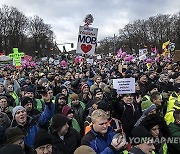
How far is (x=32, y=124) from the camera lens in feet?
16.9

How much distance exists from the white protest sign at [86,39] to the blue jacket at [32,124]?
4325 millimetres

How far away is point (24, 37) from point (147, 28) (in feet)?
111

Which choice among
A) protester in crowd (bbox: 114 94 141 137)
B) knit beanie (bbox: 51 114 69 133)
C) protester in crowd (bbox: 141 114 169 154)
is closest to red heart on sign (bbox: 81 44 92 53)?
protester in crowd (bbox: 114 94 141 137)

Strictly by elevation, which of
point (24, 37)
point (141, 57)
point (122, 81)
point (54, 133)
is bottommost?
point (54, 133)

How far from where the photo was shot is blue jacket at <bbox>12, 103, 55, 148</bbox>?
489 cm

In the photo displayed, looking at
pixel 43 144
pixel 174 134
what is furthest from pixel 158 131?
pixel 43 144

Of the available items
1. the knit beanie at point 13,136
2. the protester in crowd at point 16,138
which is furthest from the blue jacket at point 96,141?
the knit beanie at point 13,136

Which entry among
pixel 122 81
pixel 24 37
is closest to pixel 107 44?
pixel 24 37

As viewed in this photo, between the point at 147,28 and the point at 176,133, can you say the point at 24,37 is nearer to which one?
the point at 147,28

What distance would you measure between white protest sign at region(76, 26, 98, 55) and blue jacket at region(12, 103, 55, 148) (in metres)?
4.32

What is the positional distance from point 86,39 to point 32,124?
4.98m

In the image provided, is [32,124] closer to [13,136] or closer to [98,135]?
[13,136]

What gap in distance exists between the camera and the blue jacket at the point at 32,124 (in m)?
4.89

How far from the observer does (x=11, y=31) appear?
227 ft
